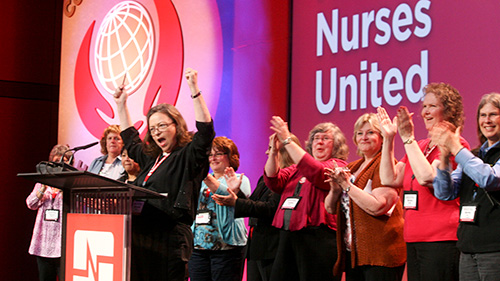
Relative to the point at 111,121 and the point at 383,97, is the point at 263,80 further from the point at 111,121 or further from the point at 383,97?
the point at 111,121

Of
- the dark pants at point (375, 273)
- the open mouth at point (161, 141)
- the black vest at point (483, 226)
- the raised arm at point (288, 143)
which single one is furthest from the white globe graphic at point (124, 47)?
the black vest at point (483, 226)

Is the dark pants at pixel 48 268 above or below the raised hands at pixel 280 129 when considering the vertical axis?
below

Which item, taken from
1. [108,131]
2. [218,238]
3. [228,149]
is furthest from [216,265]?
[108,131]

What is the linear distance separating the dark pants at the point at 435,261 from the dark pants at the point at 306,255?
672mm

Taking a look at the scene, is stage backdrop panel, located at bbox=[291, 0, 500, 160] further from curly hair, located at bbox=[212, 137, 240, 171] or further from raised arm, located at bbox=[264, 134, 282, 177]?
raised arm, located at bbox=[264, 134, 282, 177]

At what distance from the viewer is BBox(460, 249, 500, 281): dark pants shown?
250 cm

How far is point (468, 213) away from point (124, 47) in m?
5.44

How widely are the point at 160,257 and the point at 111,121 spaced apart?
14.8 feet

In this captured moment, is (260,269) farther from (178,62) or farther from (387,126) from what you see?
(178,62)

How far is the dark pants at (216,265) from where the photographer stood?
4.35 m

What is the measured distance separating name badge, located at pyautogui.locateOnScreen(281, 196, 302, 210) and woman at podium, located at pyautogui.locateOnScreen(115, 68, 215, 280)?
73 cm

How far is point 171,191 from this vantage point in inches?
120

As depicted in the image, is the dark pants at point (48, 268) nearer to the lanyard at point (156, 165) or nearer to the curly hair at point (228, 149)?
the curly hair at point (228, 149)

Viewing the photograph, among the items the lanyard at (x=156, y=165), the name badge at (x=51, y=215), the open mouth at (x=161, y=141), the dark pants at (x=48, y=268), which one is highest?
the open mouth at (x=161, y=141)
